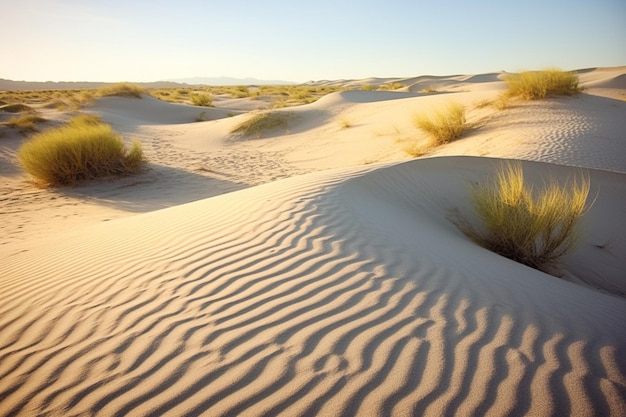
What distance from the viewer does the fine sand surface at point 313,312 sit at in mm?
1639

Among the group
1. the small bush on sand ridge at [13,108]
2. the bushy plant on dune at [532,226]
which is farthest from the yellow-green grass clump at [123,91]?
the bushy plant on dune at [532,226]

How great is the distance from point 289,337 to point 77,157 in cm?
813

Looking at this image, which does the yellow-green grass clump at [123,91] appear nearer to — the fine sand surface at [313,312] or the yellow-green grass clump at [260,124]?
the yellow-green grass clump at [260,124]

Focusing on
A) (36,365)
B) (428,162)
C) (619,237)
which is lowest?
(619,237)

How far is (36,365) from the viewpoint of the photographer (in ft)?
6.23

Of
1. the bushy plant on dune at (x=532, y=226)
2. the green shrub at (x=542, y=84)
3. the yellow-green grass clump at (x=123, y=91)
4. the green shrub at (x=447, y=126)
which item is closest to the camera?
the bushy plant on dune at (x=532, y=226)

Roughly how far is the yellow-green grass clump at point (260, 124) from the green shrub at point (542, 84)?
9.13 meters

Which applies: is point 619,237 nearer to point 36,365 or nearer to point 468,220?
point 468,220

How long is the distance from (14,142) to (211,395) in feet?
45.2

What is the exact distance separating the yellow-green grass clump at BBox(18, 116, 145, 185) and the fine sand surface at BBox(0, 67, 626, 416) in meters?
2.93

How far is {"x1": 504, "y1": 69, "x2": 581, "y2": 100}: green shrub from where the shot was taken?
34.7 feet

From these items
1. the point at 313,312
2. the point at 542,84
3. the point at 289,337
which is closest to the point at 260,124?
the point at 542,84

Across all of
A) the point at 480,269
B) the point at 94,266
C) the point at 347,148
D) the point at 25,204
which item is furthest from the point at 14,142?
the point at 480,269

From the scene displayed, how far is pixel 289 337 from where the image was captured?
197cm
